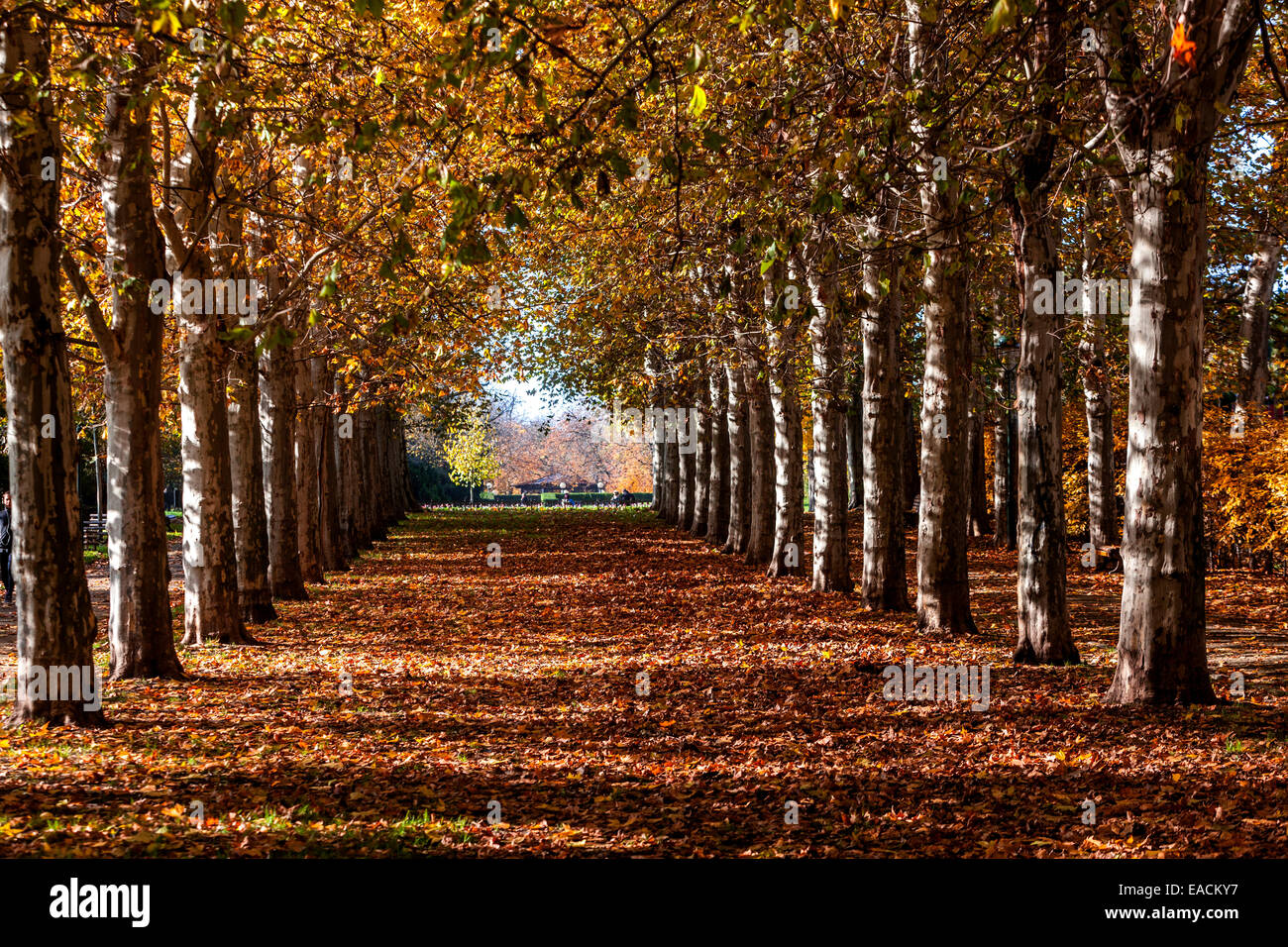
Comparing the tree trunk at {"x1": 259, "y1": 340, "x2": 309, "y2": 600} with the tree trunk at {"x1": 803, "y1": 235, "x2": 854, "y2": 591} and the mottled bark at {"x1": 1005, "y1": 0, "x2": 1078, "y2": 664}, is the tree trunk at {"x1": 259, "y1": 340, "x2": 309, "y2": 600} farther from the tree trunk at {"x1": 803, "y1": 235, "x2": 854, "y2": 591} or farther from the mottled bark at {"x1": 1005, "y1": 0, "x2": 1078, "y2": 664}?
the mottled bark at {"x1": 1005, "y1": 0, "x2": 1078, "y2": 664}

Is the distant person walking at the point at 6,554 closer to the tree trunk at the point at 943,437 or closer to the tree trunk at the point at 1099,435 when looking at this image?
the tree trunk at the point at 943,437

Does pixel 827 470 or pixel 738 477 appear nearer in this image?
pixel 827 470

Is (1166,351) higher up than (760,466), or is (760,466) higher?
(1166,351)

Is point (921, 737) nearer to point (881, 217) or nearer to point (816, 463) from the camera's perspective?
point (881, 217)

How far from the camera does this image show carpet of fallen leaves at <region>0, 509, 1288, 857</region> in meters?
6.10

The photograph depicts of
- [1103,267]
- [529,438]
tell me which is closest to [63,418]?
[1103,267]

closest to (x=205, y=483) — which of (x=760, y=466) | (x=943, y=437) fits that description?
(x=943, y=437)

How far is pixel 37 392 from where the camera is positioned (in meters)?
8.00

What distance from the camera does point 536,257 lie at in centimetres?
2280

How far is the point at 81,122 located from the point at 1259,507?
62.4 feet

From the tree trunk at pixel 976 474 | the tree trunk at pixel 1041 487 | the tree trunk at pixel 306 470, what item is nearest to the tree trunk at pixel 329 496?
the tree trunk at pixel 306 470

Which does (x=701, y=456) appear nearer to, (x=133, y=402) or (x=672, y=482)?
(x=672, y=482)

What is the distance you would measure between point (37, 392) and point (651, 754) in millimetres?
5138

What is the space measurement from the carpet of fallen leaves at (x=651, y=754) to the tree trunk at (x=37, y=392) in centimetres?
85
